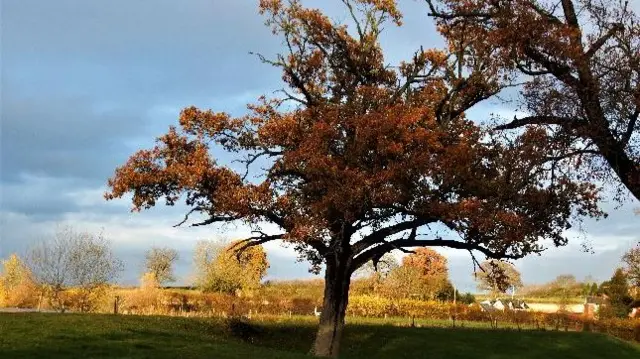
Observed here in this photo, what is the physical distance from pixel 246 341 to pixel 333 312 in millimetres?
7147

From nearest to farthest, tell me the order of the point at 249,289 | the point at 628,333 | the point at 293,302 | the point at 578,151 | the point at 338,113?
the point at 578,151 → the point at 338,113 → the point at 628,333 → the point at 293,302 → the point at 249,289

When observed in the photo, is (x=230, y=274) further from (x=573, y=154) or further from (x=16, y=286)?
(x=573, y=154)

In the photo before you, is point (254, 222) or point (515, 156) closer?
point (515, 156)

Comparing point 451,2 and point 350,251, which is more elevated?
point 451,2

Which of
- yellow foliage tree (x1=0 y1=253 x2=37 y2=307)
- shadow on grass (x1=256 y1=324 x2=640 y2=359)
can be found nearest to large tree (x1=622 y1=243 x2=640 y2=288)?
shadow on grass (x1=256 y1=324 x2=640 y2=359)

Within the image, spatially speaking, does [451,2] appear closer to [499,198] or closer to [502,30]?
[502,30]

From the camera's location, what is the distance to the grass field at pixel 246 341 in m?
19.4

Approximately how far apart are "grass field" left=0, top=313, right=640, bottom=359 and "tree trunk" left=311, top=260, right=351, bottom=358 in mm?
1152

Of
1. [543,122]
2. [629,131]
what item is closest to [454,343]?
[543,122]

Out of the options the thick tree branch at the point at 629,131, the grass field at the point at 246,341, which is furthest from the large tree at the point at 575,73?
the grass field at the point at 246,341

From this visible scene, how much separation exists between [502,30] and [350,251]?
37.7 ft

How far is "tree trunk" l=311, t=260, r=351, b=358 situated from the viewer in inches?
1097

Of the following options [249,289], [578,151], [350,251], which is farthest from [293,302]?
[578,151]

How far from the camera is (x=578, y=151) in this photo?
20.6m
